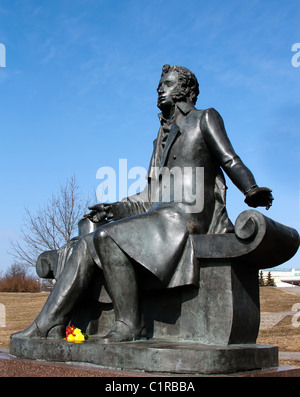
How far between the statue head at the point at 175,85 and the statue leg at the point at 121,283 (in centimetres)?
147

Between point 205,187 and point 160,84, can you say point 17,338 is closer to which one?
point 205,187

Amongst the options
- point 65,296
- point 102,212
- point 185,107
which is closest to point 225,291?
point 65,296

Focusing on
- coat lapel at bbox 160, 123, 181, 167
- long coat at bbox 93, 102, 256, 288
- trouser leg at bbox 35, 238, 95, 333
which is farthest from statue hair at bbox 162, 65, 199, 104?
trouser leg at bbox 35, 238, 95, 333

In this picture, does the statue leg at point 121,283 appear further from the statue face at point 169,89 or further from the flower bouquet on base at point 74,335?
the statue face at point 169,89

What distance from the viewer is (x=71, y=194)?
2450 centimetres

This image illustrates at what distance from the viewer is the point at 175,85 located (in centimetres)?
476

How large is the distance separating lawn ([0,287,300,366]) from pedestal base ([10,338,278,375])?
11.1 ft

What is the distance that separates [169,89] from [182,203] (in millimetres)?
1146

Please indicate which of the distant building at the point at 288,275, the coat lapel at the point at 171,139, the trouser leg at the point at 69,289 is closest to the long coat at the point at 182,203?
Result: the coat lapel at the point at 171,139

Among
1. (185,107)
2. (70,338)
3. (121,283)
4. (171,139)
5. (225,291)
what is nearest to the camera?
(225,291)

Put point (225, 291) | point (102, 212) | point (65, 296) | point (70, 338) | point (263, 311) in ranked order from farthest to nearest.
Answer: point (263, 311), point (102, 212), point (65, 296), point (70, 338), point (225, 291)

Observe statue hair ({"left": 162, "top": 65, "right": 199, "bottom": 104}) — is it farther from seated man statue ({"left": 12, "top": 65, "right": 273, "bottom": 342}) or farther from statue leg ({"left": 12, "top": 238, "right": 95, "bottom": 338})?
statue leg ({"left": 12, "top": 238, "right": 95, "bottom": 338})

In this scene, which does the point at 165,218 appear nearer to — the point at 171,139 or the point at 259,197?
the point at 259,197
